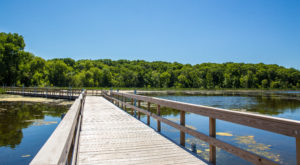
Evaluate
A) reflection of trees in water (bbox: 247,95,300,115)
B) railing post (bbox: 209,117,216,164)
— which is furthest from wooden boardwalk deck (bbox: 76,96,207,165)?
reflection of trees in water (bbox: 247,95,300,115)

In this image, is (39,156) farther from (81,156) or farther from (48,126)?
(48,126)

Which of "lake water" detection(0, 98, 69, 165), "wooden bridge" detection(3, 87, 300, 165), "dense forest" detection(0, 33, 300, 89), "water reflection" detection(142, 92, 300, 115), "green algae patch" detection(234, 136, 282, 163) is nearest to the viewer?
"wooden bridge" detection(3, 87, 300, 165)

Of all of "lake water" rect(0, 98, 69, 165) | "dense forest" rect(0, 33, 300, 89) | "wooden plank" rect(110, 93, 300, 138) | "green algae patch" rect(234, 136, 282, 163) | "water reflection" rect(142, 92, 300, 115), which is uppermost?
"dense forest" rect(0, 33, 300, 89)


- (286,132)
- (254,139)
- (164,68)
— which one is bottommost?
(254,139)

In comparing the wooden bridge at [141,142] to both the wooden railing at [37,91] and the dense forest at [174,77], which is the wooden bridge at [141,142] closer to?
the wooden railing at [37,91]

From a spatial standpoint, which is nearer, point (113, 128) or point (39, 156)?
point (39, 156)

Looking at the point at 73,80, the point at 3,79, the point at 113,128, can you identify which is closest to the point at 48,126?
the point at 113,128

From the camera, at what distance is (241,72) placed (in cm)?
10731

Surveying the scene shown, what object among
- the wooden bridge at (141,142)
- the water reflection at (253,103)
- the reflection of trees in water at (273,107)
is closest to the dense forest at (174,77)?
the water reflection at (253,103)

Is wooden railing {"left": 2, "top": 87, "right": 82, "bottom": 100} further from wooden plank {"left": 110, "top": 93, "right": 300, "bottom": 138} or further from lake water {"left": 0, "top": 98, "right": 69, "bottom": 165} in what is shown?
wooden plank {"left": 110, "top": 93, "right": 300, "bottom": 138}

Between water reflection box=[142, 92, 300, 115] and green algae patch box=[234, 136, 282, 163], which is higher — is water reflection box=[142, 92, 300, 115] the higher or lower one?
the lower one

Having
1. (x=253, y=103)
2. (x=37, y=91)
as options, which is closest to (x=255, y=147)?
(x=253, y=103)

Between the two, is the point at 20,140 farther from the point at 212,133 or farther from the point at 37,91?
the point at 37,91

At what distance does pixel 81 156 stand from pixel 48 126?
7.69 metres
